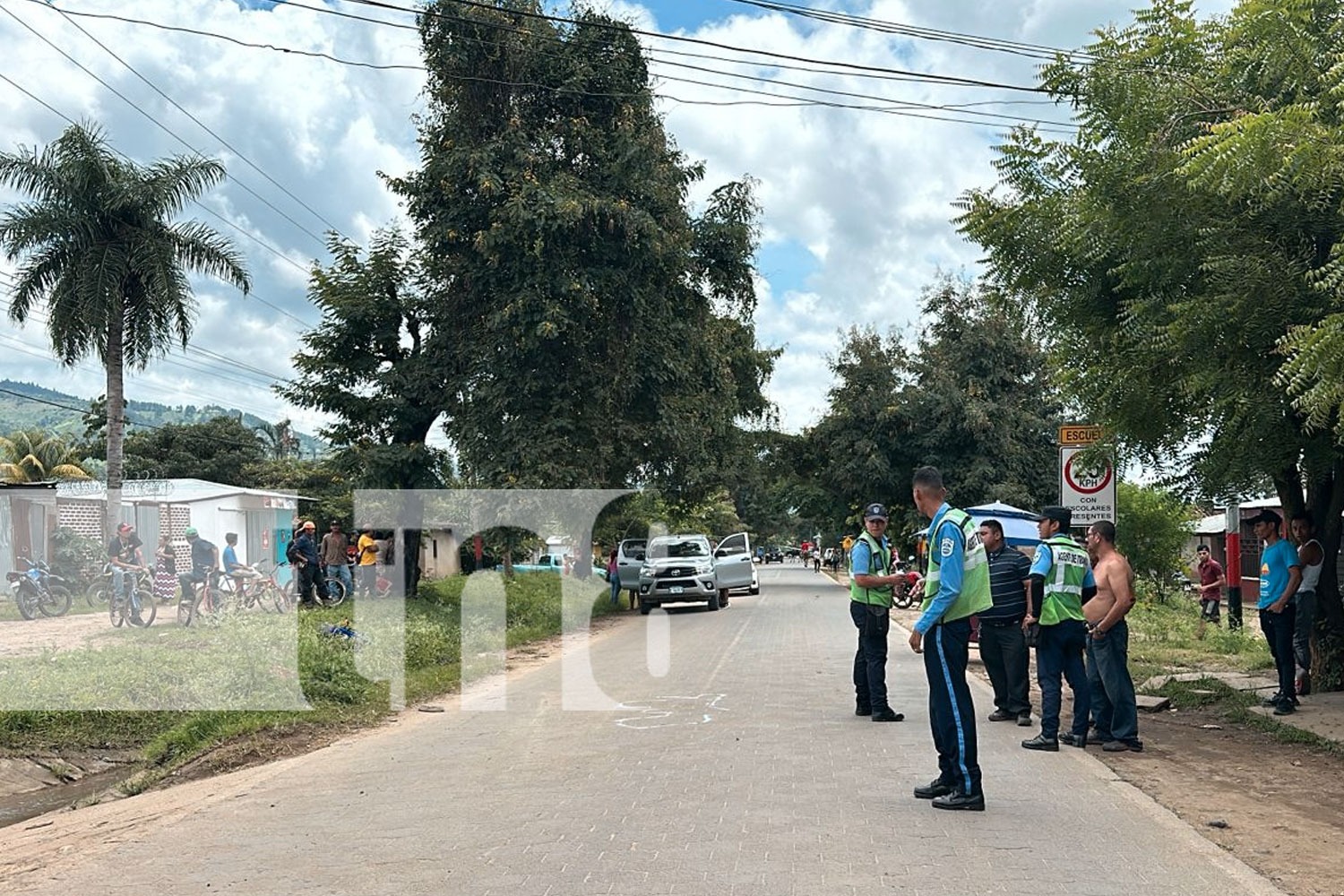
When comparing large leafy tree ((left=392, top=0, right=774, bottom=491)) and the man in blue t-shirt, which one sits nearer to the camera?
the man in blue t-shirt

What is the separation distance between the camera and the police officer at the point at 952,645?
7.04 meters

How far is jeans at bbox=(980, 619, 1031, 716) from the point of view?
35.1ft

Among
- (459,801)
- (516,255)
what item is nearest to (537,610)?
(516,255)

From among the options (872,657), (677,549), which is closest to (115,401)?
(677,549)

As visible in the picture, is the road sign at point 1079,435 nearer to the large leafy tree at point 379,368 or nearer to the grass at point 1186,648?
the grass at point 1186,648

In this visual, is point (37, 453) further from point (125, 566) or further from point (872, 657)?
point (872, 657)

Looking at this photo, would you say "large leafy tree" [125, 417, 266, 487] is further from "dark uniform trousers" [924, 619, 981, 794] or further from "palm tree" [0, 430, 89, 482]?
"dark uniform trousers" [924, 619, 981, 794]

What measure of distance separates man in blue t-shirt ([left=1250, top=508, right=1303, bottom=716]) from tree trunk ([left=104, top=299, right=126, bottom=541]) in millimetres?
21937

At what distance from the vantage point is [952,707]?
707 cm

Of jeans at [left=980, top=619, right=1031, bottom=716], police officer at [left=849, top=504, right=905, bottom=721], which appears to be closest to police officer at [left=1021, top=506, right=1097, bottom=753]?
jeans at [left=980, top=619, right=1031, bottom=716]

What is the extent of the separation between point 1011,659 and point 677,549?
20.9m

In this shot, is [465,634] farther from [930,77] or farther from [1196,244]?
[1196,244]

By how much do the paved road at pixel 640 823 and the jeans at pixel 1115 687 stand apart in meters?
0.65

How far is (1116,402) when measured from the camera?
10.6 m
